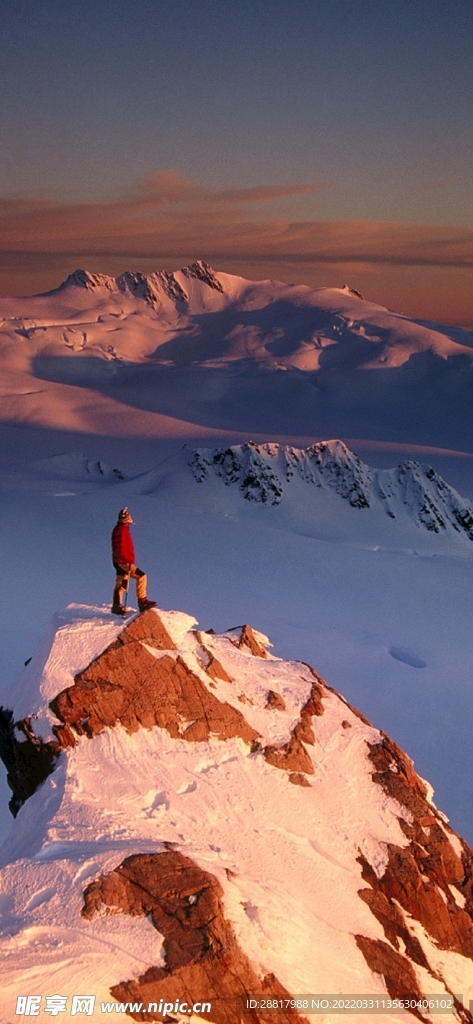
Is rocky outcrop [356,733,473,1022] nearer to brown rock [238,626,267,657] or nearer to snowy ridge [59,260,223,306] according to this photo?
brown rock [238,626,267,657]

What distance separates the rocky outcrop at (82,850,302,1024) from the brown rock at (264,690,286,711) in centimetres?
390

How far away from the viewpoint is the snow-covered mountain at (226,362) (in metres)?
103

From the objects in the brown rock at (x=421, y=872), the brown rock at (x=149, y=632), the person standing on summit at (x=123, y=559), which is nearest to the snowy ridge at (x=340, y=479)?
the person standing on summit at (x=123, y=559)

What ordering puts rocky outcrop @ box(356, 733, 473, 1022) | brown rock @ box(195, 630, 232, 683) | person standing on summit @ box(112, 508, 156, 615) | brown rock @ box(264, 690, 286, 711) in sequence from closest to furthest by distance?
rocky outcrop @ box(356, 733, 473, 1022) < brown rock @ box(195, 630, 232, 683) < brown rock @ box(264, 690, 286, 711) < person standing on summit @ box(112, 508, 156, 615)

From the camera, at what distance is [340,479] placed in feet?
150

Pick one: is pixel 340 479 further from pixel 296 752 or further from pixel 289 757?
pixel 289 757

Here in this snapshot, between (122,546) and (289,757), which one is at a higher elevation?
(122,546)

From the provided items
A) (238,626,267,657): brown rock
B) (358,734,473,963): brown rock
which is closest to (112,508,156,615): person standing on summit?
(238,626,267,657): brown rock

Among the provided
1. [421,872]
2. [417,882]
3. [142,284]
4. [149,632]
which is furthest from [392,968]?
[142,284]

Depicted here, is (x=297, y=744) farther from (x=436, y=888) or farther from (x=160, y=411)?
(x=160, y=411)

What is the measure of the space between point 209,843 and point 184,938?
189 centimetres

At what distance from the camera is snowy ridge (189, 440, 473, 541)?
1735 inches

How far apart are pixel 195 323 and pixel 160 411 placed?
4703 centimetres

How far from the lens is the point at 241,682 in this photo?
1238 cm
